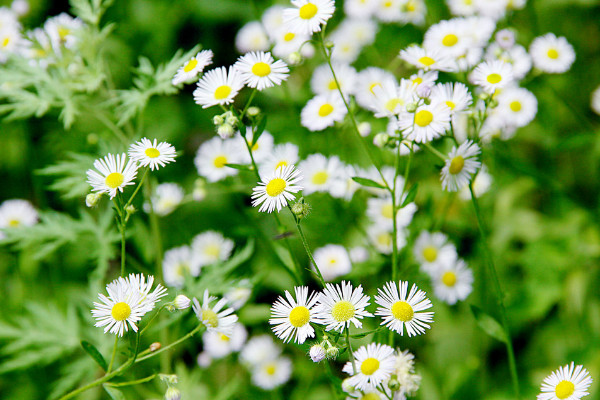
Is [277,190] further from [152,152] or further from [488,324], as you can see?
[488,324]

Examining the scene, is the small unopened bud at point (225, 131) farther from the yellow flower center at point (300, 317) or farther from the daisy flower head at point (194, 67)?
the yellow flower center at point (300, 317)

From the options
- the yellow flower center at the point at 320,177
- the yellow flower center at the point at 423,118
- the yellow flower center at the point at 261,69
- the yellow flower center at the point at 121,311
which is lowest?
the yellow flower center at the point at 121,311

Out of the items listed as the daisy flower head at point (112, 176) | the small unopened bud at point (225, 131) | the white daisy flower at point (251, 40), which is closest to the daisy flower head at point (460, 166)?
the small unopened bud at point (225, 131)

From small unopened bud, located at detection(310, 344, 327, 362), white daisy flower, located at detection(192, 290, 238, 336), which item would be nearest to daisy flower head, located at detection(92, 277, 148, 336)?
white daisy flower, located at detection(192, 290, 238, 336)

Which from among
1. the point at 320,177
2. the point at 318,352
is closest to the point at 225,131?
the point at 318,352

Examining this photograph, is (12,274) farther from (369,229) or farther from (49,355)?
(369,229)

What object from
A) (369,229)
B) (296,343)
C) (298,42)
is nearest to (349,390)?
(296,343)

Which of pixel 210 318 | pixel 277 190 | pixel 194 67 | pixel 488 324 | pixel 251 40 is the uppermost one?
pixel 251 40
